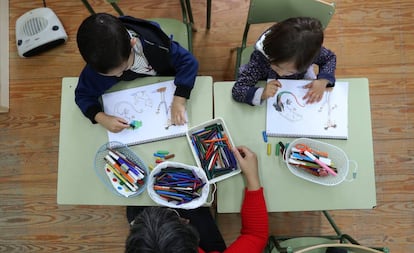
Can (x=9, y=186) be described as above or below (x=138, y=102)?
below

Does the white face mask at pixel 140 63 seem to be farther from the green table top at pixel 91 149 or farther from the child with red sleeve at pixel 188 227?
the child with red sleeve at pixel 188 227

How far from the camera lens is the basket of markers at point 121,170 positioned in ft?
3.56

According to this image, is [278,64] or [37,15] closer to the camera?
→ [278,64]

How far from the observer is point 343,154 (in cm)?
108

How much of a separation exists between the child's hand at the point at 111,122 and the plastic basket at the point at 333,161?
511 millimetres

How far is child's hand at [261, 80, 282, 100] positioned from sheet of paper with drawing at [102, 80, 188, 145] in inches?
10.5

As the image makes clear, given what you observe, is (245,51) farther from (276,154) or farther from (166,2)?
(166,2)

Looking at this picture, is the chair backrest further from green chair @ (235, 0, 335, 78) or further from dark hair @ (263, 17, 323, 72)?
dark hair @ (263, 17, 323, 72)

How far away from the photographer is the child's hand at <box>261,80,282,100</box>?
112 cm

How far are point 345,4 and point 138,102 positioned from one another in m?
1.25

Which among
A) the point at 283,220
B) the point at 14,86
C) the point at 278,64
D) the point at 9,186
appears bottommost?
the point at 9,186

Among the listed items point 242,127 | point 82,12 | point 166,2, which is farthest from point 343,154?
point 82,12

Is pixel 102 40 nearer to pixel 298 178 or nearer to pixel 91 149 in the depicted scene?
pixel 91 149

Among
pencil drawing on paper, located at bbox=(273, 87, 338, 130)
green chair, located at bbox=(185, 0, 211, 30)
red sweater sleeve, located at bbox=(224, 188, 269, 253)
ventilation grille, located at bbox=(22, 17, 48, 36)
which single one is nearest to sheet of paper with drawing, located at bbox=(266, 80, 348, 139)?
pencil drawing on paper, located at bbox=(273, 87, 338, 130)
